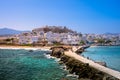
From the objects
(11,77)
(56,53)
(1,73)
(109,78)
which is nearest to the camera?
(109,78)

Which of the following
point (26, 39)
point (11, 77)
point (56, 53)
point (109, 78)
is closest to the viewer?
point (109, 78)

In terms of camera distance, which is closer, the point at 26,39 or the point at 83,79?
the point at 83,79

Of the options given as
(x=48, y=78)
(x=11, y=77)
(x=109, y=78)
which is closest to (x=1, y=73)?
(x=11, y=77)

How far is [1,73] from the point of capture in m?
34.5

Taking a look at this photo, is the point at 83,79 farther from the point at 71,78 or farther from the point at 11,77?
the point at 11,77

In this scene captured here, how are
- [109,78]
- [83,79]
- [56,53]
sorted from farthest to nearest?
[56,53]
[83,79]
[109,78]

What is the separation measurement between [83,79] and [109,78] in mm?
4104

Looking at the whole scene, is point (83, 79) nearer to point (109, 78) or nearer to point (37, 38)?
point (109, 78)

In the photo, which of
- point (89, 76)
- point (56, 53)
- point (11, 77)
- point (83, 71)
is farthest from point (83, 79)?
point (56, 53)

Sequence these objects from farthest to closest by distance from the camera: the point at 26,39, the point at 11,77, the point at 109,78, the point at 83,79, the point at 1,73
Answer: the point at 26,39 < the point at 1,73 < the point at 11,77 < the point at 83,79 < the point at 109,78

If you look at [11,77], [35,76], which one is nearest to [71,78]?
[35,76]

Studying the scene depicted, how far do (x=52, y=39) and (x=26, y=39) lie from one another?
16.9 meters

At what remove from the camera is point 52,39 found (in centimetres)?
15525

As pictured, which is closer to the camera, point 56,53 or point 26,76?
point 26,76
